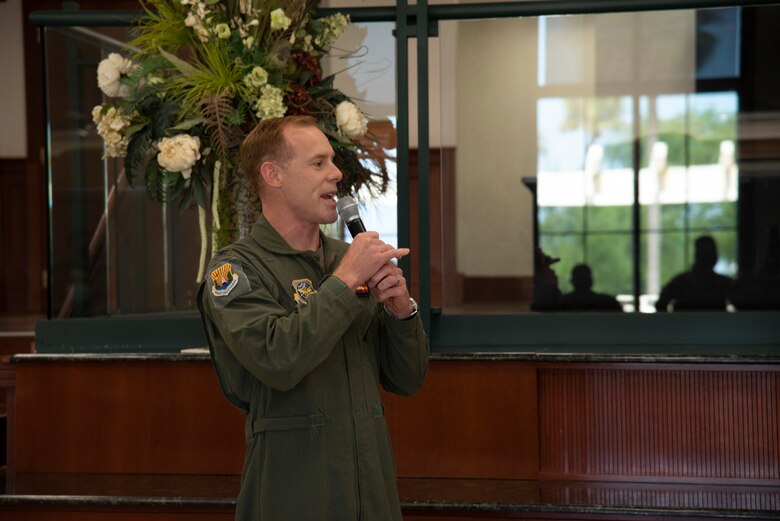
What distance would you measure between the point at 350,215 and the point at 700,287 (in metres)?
3.08

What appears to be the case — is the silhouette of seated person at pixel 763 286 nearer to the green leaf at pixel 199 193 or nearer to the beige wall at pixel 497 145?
the beige wall at pixel 497 145

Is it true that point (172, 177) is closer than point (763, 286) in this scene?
Yes

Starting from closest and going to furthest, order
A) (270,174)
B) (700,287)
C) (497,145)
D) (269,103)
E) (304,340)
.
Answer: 1. (304,340)
2. (270,174)
3. (269,103)
4. (700,287)
5. (497,145)

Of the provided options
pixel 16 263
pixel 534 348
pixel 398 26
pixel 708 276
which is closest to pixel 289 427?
pixel 534 348

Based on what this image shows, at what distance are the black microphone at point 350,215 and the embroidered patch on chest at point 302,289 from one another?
137 millimetres

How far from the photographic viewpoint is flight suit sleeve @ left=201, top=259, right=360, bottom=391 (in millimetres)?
1884

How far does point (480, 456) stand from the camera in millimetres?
3238

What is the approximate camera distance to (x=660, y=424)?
3.22 m

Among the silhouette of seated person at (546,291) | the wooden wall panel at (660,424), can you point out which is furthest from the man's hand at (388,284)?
the silhouette of seated person at (546,291)

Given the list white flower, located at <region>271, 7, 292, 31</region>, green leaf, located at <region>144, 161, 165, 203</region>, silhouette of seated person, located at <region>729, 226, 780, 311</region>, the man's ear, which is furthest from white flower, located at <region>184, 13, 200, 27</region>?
silhouette of seated person, located at <region>729, 226, 780, 311</region>

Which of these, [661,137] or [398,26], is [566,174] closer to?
[661,137]

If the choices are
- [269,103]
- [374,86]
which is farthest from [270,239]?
[374,86]

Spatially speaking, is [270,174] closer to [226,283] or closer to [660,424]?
[226,283]

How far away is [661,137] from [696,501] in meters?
3.11
